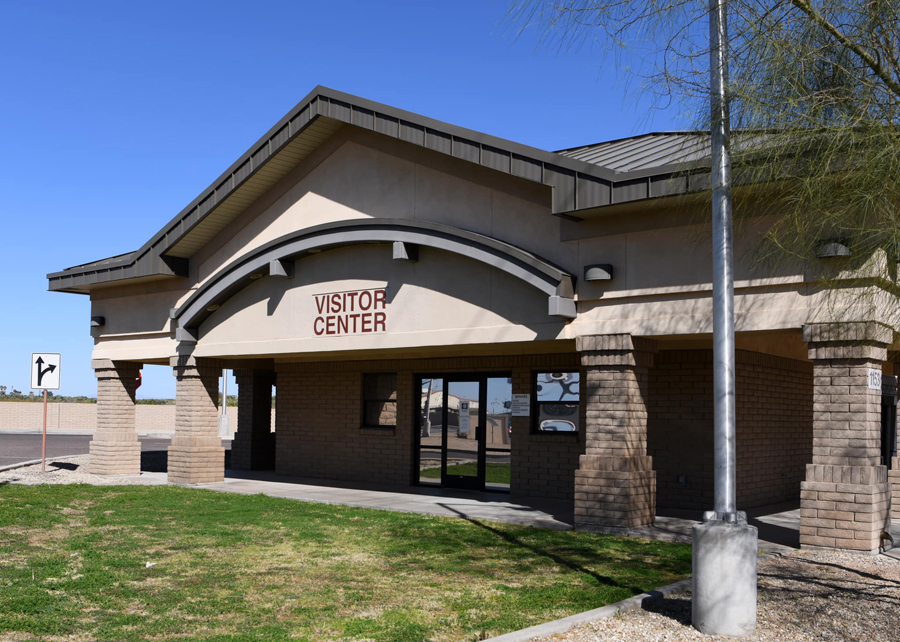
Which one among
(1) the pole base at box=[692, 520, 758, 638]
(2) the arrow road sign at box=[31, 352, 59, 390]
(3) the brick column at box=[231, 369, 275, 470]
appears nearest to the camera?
(1) the pole base at box=[692, 520, 758, 638]

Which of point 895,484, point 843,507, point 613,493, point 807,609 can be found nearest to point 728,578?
point 807,609

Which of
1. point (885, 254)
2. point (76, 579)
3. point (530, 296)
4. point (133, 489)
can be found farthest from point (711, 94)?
point (133, 489)

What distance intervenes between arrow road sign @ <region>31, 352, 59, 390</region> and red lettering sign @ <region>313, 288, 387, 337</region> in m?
8.80

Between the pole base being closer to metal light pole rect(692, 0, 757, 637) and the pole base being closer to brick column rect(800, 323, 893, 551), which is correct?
metal light pole rect(692, 0, 757, 637)

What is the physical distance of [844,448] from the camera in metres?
10.7

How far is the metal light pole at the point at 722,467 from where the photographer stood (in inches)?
273

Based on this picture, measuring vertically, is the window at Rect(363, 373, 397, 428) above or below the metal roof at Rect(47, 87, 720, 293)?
below

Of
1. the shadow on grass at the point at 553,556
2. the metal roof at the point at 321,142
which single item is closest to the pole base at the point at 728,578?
the shadow on grass at the point at 553,556

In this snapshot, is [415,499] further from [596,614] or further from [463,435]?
[596,614]

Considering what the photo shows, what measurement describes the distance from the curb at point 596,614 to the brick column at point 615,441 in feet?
12.1

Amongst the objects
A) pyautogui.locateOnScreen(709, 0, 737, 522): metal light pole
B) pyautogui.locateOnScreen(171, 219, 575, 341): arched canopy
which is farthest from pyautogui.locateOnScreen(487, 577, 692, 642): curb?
pyautogui.locateOnScreen(171, 219, 575, 341): arched canopy

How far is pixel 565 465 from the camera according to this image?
55.1 feet

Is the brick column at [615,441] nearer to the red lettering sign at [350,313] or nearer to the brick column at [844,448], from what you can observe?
the brick column at [844,448]

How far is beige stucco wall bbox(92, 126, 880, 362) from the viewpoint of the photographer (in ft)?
39.3
